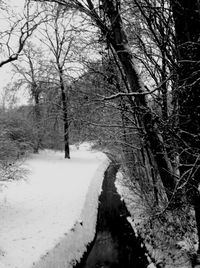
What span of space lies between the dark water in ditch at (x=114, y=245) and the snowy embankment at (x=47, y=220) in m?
0.32

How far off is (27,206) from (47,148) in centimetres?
2136

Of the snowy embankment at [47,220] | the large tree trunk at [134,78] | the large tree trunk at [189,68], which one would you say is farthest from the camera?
the snowy embankment at [47,220]

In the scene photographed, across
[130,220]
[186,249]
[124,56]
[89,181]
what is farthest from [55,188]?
[124,56]

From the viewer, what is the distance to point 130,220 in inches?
471

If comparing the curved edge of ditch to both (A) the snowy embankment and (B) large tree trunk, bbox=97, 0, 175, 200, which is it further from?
(B) large tree trunk, bbox=97, 0, 175, 200

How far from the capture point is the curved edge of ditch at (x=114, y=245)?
8417mm

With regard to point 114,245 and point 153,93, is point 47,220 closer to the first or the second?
point 114,245

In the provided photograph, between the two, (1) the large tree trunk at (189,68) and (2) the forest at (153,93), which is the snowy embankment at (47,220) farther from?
(1) the large tree trunk at (189,68)

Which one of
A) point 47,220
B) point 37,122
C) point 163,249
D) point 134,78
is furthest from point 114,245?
point 37,122

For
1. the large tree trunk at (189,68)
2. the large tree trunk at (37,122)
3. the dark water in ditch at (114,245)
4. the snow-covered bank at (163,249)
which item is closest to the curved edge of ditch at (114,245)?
the dark water in ditch at (114,245)

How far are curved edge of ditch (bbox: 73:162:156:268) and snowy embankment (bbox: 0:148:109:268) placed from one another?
304mm

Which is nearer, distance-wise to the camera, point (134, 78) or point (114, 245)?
point (134, 78)

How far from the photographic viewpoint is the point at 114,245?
9688 millimetres

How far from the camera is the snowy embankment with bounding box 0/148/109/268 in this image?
7727 millimetres
